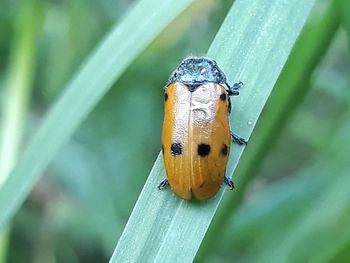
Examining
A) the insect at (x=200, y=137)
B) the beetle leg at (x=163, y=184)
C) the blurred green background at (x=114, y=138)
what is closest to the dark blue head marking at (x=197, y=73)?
the insect at (x=200, y=137)

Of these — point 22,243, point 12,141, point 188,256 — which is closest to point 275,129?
point 188,256

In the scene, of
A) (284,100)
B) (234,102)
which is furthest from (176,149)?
(284,100)

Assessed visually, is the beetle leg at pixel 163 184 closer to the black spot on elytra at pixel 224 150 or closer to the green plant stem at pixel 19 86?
the black spot on elytra at pixel 224 150

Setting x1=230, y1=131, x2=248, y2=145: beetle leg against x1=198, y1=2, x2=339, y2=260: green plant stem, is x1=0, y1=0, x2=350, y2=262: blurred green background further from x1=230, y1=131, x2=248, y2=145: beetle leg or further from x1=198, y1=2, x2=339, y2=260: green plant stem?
x1=230, y1=131, x2=248, y2=145: beetle leg

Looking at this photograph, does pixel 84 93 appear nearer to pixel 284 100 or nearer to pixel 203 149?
pixel 203 149

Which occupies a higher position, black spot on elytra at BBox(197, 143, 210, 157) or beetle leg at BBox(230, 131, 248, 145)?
beetle leg at BBox(230, 131, 248, 145)

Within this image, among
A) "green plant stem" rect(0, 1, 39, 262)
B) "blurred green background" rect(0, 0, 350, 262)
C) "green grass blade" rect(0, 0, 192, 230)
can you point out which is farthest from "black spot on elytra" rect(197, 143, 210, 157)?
"green plant stem" rect(0, 1, 39, 262)
